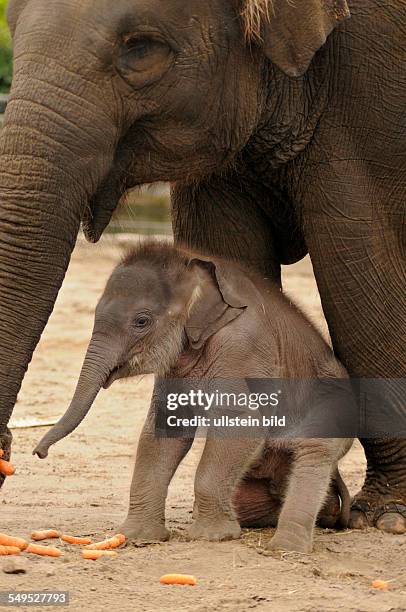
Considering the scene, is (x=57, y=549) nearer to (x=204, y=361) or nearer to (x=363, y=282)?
(x=204, y=361)

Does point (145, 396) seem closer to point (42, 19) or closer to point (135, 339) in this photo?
point (135, 339)

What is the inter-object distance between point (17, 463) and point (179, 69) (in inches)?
118

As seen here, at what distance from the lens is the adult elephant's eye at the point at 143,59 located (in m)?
5.45

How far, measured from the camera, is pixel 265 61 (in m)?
5.85

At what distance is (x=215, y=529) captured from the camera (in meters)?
5.84

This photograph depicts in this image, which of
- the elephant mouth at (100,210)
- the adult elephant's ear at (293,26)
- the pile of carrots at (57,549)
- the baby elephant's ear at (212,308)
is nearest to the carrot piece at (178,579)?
the pile of carrots at (57,549)

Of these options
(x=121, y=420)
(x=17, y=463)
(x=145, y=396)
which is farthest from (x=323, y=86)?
(x=145, y=396)

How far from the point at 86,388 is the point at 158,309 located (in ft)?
1.57

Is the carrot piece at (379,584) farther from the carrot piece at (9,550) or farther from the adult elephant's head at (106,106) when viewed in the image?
the adult elephant's head at (106,106)

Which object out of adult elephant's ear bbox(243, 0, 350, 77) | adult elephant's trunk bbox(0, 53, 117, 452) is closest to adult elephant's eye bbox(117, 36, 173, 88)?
adult elephant's trunk bbox(0, 53, 117, 452)

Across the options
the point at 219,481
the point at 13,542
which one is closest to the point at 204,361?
the point at 219,481

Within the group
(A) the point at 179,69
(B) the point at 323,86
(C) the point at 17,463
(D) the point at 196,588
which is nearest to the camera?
(D) the point at 196,588

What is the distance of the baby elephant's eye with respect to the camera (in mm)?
5859

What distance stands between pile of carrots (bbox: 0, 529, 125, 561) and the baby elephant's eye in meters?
0.78
